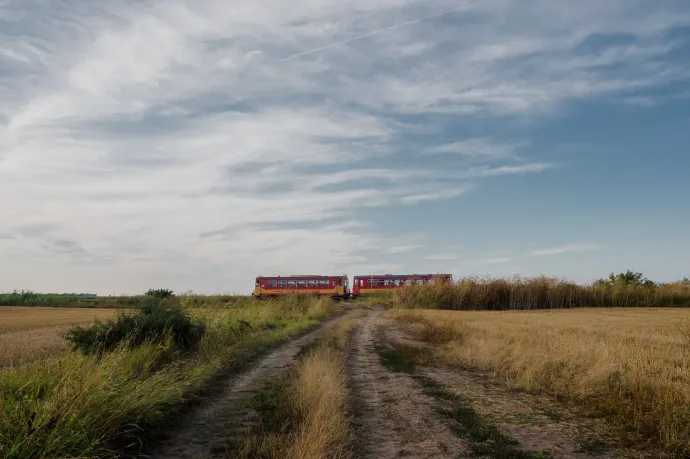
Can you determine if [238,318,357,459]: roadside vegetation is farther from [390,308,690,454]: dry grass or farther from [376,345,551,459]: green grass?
[390,308,690,454]: dry grass

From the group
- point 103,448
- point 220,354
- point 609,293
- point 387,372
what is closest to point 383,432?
point 103,448

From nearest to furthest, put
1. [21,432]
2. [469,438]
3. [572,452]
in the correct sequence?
[21,432], [572,452], [469,438]

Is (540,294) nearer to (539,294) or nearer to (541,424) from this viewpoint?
(539,294)

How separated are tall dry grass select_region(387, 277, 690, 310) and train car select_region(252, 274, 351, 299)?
11.9 meters

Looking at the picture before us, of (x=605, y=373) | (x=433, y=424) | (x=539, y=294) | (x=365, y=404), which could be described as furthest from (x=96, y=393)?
(x=539, y=294)

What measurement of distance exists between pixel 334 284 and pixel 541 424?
57.8m

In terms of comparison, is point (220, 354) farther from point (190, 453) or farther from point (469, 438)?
point (469, 438)

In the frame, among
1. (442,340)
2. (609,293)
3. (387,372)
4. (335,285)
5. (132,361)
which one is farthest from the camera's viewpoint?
(335,285)

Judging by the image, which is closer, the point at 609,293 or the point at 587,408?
the point at 587,408

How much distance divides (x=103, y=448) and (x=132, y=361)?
4438 mm

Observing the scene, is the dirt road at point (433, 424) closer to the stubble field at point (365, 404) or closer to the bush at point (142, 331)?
the stubble field at point (365, 404)

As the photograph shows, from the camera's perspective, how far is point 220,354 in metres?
13.8

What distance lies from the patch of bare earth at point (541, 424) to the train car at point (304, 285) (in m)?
51.4

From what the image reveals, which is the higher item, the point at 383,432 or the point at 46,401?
the point at 46,401
